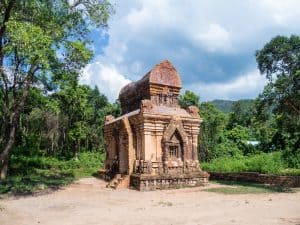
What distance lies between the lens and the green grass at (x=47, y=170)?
58.9ft

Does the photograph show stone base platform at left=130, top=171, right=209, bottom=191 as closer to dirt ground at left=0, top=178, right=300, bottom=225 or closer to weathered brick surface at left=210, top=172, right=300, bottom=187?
Result: dirt ground at left=0, top=178, right=300, bottom=225

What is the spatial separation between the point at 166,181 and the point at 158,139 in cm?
222

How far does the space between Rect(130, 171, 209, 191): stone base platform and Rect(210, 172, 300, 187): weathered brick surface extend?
4064 mm

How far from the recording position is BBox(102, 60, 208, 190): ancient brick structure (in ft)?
58.9

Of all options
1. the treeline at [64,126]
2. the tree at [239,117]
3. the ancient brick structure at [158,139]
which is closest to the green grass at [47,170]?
the treeline at [64,126]

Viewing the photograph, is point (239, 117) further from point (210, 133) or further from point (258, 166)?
point (258, 166)

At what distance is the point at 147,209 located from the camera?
11375 millimetres

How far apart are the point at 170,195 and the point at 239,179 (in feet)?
30.3

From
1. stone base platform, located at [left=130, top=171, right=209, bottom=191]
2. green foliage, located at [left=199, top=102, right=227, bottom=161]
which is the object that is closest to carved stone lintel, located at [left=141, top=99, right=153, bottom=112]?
stone base platform, located at [left=130, top=171, right=209, bottom=191]

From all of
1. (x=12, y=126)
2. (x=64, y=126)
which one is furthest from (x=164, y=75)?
(x=64, y=126)

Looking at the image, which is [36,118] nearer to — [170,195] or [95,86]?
[95,86]

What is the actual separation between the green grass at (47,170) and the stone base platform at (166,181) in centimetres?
394

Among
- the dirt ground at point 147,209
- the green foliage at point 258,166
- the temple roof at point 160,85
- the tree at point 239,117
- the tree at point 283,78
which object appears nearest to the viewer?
the dirt ground at point 147,209

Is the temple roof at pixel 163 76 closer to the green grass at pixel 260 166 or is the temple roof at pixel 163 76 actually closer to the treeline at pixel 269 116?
the treeline at pixel 269 116
